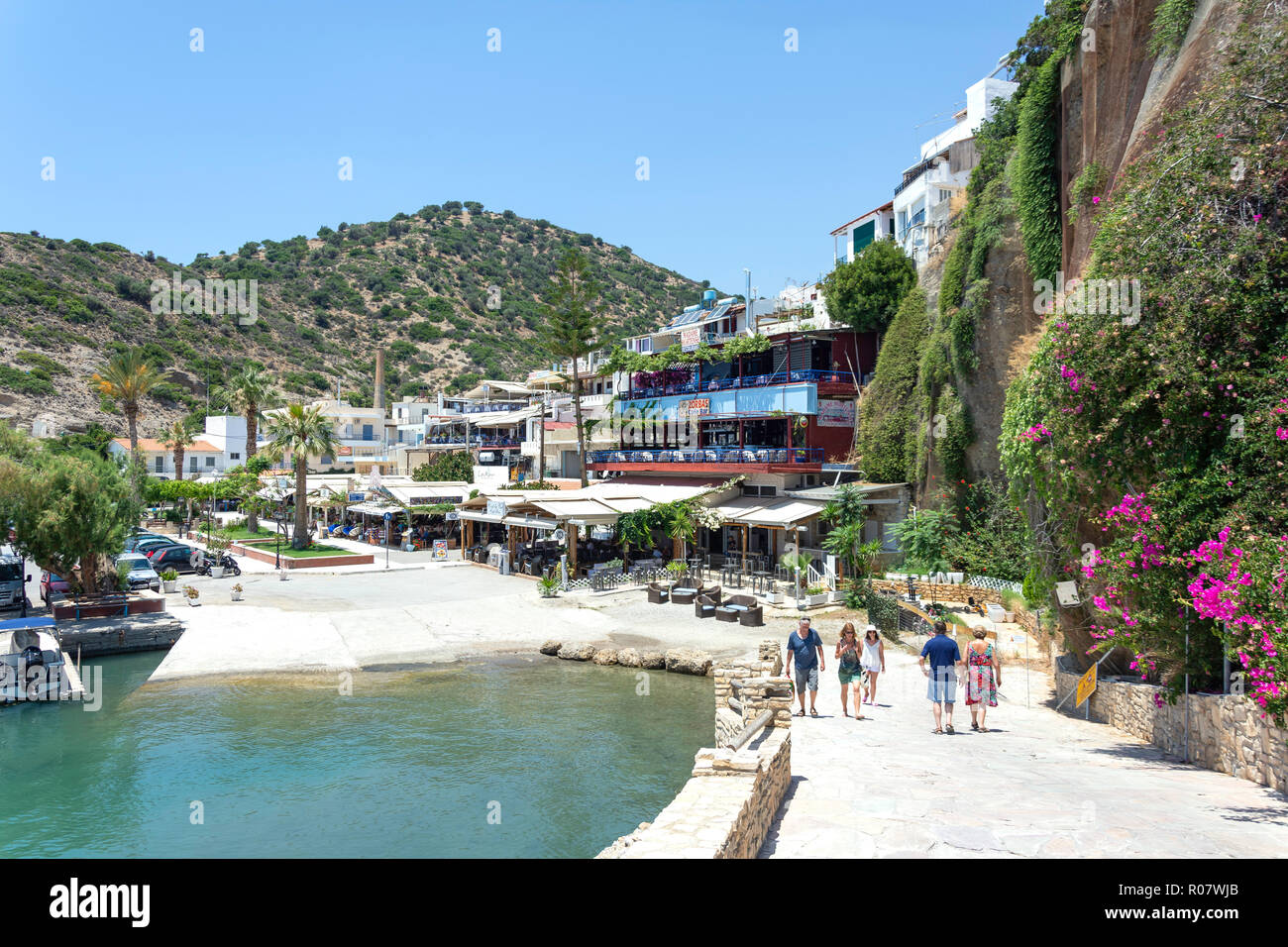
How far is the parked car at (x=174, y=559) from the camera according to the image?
110 ft

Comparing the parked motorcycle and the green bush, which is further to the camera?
the parked motorcycle

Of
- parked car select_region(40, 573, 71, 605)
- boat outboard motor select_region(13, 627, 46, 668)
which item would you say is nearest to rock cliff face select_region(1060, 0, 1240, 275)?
boat outboard motor select_region(13, 627, 46, 668)

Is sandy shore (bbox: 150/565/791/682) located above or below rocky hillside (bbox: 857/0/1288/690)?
below

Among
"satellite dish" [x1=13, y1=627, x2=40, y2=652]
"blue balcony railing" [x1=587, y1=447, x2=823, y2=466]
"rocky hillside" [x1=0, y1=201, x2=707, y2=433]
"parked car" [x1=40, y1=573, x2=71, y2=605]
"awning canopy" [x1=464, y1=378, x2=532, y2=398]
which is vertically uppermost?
"rocky hillside" [x1=0, y1=201, x2=707, y2=433]

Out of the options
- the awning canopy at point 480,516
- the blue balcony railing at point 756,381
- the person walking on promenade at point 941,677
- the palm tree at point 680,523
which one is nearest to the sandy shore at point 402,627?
the palm tree at point 680,523

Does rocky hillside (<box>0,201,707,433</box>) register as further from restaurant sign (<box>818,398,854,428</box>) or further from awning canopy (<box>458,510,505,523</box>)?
restaurant sign (<box>818,398,854,428</box>)

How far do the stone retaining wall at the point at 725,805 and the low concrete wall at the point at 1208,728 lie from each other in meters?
4.81

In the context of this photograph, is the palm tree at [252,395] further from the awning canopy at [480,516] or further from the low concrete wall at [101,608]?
the low concrete wall at [101,608]

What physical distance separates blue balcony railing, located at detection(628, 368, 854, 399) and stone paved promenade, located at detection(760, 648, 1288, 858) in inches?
892

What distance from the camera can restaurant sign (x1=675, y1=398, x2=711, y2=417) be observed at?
37.4 meters

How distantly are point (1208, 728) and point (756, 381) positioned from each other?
88.0ft
